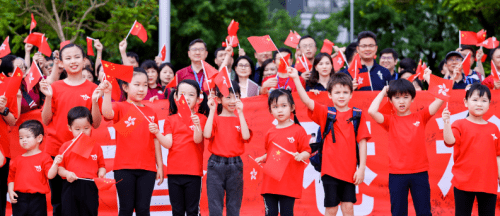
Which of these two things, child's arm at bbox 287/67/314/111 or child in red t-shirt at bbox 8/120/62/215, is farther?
child in red t-shirt at bbox 8/120/62/215

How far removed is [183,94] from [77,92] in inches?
44.2

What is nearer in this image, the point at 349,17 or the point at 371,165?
the point at 371,165

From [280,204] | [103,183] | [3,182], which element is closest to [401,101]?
[280,204]

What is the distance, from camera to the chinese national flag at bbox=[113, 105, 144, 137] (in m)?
5.11

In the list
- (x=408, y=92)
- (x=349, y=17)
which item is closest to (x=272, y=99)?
(x=408, y=92)

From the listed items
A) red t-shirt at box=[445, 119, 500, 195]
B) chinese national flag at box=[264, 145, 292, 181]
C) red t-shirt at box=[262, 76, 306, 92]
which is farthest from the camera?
red t-shirt at box=[262, 76, 306, 92]

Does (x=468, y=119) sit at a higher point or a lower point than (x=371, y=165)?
higher

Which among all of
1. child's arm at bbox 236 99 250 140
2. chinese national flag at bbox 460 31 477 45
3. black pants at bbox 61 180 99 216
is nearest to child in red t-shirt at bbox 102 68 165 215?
black pants at bbox 61 180 99 216

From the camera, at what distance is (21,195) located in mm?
5230

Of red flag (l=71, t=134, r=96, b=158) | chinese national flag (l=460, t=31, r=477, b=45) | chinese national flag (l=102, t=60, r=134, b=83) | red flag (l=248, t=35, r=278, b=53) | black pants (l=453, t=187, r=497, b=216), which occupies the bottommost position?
black pants (l=453, t=187, r=497, b=216)

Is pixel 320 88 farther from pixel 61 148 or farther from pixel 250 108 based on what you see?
pixel 61 148

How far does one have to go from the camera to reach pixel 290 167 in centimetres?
496

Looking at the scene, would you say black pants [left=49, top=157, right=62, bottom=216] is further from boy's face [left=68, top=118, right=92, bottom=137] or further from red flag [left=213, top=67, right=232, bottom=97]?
red flag [left=213, top=67, right=232, bottom=97]

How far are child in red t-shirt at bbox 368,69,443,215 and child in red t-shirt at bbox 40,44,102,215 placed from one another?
9.79 ft
